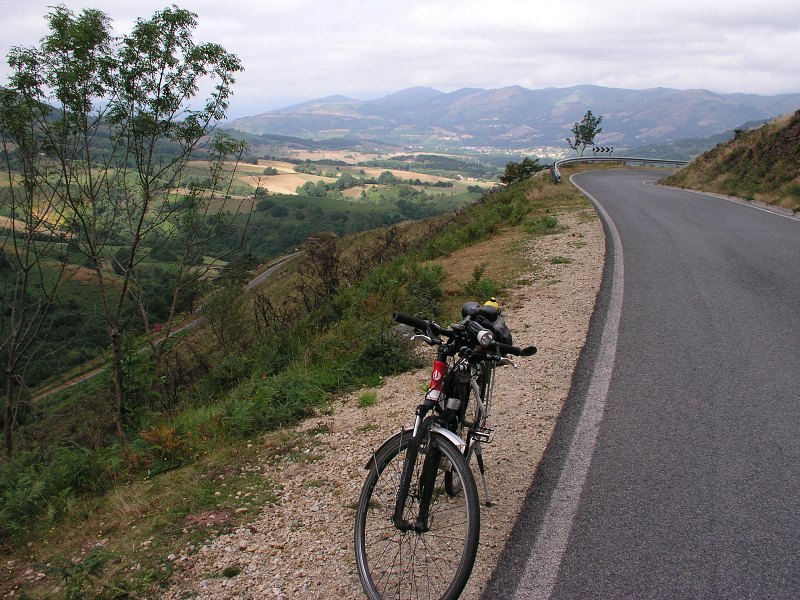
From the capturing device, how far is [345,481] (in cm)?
426

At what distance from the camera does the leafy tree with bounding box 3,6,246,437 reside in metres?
11.2

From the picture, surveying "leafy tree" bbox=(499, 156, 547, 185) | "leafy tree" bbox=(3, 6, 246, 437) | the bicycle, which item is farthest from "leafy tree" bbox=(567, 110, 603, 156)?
the bicycle

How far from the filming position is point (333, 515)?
12.5 feet

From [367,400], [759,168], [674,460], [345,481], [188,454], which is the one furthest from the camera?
[759,168]

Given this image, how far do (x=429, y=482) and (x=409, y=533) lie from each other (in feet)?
1.37

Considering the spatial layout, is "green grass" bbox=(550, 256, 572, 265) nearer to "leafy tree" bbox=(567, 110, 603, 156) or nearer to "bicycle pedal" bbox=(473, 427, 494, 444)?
"bicycle pedal" bbox=(473, 427, 494, 444)

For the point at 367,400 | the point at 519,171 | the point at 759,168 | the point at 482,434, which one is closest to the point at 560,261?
the point at 367,400

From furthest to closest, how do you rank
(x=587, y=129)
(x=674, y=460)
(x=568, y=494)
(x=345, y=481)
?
(x=587, y=129) → (x=345, y=481) → (x=674, y=460) → (x=568, y=494)

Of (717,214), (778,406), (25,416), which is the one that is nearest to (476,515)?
(778,406)

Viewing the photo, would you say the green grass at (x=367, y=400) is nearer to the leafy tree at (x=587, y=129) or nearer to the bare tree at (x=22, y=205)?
the bare tree at (x=22, y=205)

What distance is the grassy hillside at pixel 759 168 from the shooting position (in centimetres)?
1923

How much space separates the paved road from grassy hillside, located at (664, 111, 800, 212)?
12.2 meters

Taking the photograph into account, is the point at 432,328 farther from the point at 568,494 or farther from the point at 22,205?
the point at 22,205

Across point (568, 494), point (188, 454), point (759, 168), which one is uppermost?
point (759, 168)
